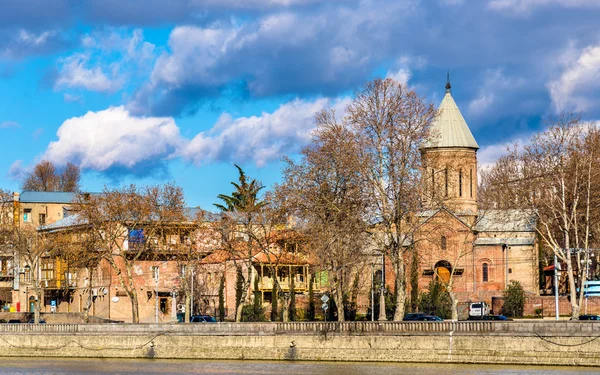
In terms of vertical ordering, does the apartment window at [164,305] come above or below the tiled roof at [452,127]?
below

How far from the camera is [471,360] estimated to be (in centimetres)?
4962

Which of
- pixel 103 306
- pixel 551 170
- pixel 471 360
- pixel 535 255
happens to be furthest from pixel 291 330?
pixel 535 255

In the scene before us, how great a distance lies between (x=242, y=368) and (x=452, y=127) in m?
50.7

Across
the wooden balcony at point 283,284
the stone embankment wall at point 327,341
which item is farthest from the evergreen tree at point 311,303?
the stone embankment wall at point 327,341

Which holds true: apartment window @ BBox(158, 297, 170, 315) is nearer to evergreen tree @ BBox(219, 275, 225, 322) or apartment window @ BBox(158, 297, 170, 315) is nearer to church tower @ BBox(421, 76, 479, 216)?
evergreen tree @ BBox(219, 275, 225, 322)

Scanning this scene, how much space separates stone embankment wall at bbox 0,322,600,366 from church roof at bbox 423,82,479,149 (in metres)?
44.2

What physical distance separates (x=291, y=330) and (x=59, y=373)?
12.3 m

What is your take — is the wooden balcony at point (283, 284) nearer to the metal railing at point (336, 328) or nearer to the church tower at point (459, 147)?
the church tower at point (459, 147)

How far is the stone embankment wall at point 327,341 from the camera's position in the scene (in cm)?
4803

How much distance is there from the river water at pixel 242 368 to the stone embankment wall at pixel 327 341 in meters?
0.69

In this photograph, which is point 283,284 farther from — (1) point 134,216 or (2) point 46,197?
(2) point 46,197

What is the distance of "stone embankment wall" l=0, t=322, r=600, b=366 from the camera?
158 feet

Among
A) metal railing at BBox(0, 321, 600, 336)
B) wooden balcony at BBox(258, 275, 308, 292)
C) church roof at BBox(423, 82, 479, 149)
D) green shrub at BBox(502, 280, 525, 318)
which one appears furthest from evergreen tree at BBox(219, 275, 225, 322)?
church roof at BBox(423, 82, 479, 149)

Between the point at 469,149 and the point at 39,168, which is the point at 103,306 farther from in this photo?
the point at 39,168
